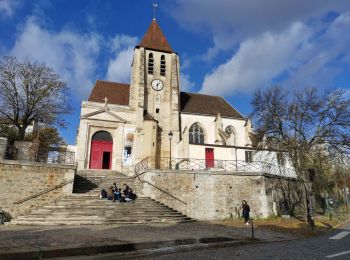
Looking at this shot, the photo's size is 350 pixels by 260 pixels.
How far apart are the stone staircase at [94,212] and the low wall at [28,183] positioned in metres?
0.69

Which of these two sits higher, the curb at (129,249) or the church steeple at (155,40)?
the church steeple at (155,40)

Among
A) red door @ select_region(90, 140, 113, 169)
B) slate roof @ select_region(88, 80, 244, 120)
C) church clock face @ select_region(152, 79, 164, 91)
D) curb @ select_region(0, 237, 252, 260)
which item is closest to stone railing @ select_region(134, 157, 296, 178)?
red door @ select_region(90, 140, 113, 169)

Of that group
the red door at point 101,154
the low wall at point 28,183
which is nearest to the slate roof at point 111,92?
the red door at point 101,154

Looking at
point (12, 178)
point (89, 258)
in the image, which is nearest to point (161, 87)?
point (12, 178)

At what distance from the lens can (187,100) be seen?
102 feet

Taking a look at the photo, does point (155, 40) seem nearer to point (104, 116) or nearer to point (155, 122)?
point (155, 122)

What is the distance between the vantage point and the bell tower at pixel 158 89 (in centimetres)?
2542

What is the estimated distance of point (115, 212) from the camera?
13.2m

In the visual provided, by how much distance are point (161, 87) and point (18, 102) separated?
12.5 meters

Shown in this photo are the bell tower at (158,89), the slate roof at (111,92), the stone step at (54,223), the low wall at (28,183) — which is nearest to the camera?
the stone step at (54,223)

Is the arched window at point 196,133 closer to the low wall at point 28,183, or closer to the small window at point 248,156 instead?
the small window at point 248,156

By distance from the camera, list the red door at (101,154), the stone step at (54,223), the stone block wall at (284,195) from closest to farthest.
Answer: the stone step at (54,223) → the stone block wall at (284,195) → the red door at (101,154)

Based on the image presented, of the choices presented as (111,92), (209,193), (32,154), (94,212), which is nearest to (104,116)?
(111,92)

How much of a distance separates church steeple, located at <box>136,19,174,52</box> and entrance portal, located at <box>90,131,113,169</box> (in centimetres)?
1079
